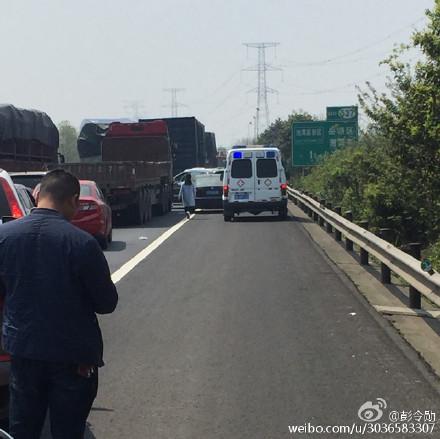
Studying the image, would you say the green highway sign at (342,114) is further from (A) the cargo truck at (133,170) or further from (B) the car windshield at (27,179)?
(B) the car windshield at (27,179)

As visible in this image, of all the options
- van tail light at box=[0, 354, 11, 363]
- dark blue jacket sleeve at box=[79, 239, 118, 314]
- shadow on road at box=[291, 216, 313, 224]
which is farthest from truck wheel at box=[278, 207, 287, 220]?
dark blue jacket sleeve at box=[79, 239, 118, 314]

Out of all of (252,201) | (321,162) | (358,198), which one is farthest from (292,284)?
(321,162)

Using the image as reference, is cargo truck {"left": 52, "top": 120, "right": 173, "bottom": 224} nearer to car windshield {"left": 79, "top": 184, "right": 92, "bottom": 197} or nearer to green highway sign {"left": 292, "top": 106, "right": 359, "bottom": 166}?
car windshield {"left": 79, "top": 184, "right": 92, "bottom": 197}

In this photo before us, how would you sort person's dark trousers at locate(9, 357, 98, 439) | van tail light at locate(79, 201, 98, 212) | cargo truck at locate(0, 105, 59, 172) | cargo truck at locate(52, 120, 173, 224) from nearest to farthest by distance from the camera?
person's dark trousers at locate(9, 357, 98, 439)
van tail light at locate(79, 201, 98, 212)
cargo truck at locate(0, 105, 59, 172)
cargo truck at locate(52, 120, 173, 224)

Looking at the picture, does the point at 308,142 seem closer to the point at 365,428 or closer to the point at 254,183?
the point at 254,183

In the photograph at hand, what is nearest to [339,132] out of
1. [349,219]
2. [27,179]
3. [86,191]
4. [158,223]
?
[158,223]

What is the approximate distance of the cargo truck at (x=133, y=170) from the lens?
28.1 m

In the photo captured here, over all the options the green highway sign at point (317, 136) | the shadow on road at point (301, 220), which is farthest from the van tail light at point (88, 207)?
the green highway sign at point (317, 136)

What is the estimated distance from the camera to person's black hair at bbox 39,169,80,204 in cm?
473

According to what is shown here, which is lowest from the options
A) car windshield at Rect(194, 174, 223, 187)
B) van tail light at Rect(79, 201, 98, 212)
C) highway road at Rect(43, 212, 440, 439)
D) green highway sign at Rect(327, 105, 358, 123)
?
highway road at Rect(43, 212, 440, 439)

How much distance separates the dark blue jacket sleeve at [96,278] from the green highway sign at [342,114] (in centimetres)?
4108

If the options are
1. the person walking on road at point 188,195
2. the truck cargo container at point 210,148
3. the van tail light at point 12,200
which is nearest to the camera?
the van tail light at point 12,200

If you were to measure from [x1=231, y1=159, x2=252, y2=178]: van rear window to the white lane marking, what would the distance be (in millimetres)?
3978

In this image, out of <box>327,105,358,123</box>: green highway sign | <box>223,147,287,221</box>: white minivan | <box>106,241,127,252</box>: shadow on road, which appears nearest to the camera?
<box>106,241,127,252</box>: shadow on road
